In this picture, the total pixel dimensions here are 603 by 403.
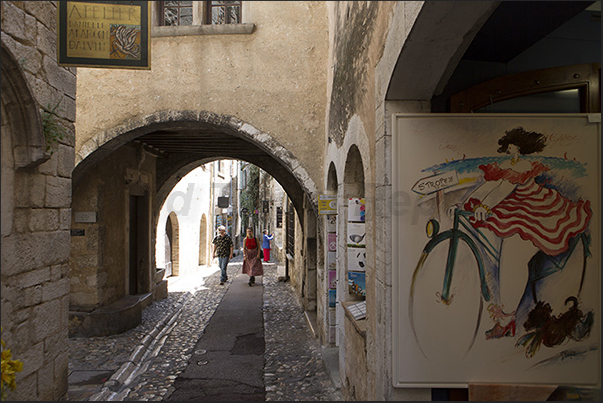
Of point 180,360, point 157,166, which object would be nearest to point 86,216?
point 180,360

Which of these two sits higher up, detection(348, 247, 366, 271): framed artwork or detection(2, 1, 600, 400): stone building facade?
detection(2, 1, 600, 400): stone building facade

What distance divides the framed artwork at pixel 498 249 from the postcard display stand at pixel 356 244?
1752 millimetres

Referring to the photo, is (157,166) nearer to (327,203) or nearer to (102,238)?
(102,238)

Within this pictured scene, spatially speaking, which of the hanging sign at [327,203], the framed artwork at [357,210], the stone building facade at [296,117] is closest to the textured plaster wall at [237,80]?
the stone building facade at [296,117]

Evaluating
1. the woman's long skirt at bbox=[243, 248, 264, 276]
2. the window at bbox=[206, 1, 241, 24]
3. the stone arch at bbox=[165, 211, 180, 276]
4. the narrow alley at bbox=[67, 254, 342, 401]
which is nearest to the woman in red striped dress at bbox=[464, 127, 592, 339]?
the narrow alley at bbox=[67, 254, 342, 401]

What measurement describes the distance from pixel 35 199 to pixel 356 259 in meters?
2.59

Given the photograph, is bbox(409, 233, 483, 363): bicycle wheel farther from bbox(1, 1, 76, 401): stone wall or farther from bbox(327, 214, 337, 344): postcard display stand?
bbox(327, 214, 337, 344): postcard display stand

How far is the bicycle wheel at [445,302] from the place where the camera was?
2.35m

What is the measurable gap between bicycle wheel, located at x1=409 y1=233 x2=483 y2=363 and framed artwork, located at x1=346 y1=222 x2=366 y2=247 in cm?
178

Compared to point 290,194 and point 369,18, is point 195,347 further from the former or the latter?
point 369,18

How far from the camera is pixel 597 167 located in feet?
7.55

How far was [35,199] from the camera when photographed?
2842 mm

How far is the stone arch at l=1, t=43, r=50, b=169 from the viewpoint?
2584 millimetres

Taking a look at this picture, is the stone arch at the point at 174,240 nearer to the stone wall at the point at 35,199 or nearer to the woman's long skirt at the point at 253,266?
the woman's long skirt at the point at 253,266
